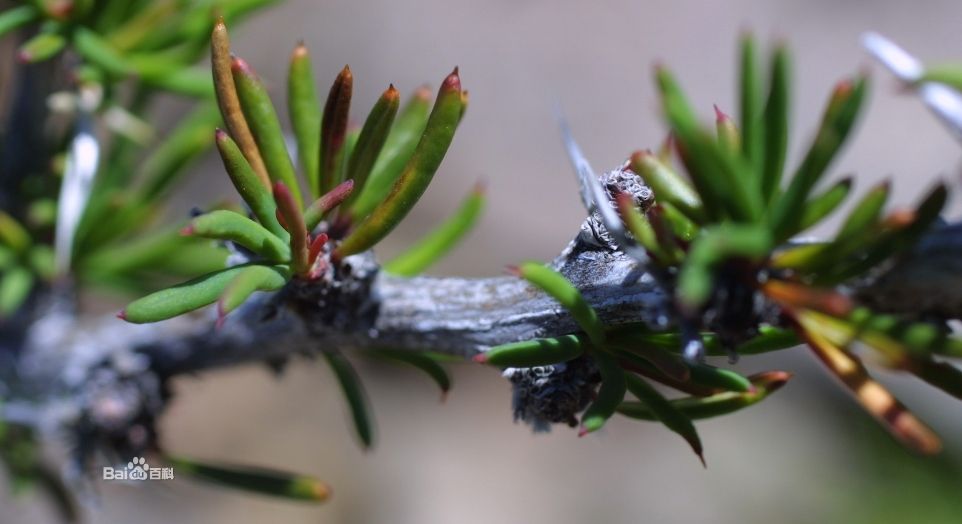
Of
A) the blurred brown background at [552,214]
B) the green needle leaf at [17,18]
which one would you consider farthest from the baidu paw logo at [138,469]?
the blurred brown background at [552,214]

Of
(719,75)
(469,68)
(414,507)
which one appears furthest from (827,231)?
(414,507)

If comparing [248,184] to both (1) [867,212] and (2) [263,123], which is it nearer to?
(2) [263,123]

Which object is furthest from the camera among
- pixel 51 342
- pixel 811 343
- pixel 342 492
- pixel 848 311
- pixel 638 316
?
pixel 342 492

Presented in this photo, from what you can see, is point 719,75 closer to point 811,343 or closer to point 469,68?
point 469,68

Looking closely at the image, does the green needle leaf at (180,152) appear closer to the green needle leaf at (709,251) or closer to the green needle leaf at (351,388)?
the green needle leaf at (351,388)

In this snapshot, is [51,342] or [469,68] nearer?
[51,342]
